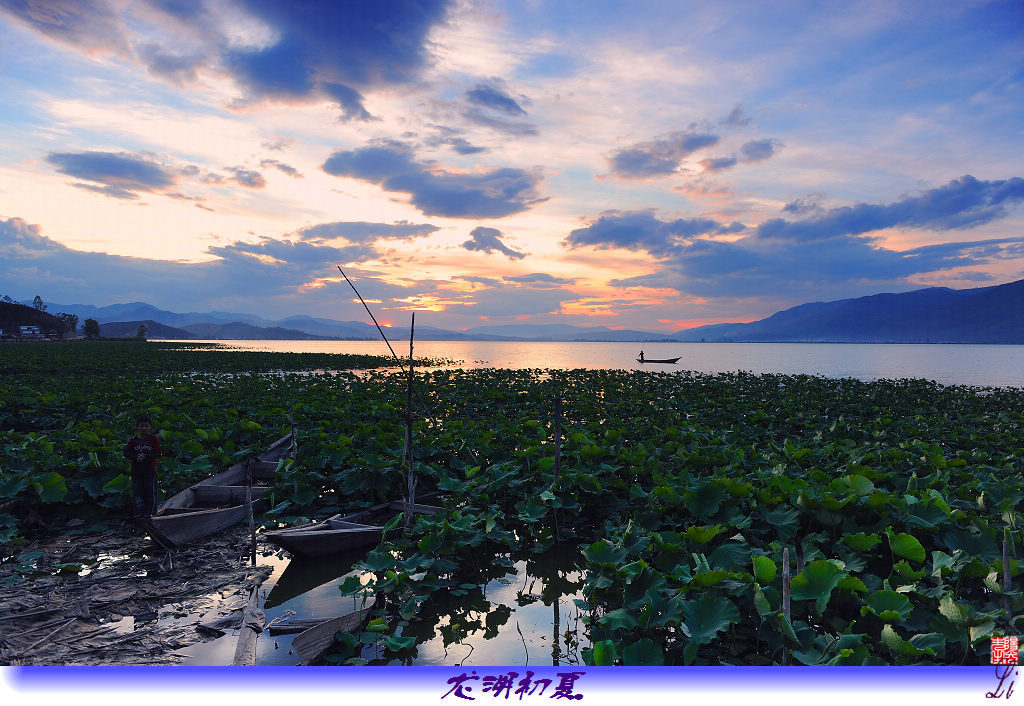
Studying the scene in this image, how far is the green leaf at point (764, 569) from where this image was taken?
429 centimetres

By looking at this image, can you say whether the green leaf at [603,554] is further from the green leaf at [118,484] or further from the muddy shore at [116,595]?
the green leaf at [118,484]

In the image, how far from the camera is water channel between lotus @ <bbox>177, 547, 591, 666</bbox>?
185 inches

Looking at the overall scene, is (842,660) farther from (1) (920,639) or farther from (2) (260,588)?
(2) (260,588)

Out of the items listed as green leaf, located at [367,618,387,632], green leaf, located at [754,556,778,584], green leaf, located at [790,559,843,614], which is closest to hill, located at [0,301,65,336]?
green leaf, located at [367,618,387,632]

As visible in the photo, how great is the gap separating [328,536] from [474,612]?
216 cm

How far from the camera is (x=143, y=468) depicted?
700cm

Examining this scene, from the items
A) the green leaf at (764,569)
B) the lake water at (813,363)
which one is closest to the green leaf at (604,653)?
the green leaf at (764,569)

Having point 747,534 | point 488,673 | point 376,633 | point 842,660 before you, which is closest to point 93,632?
point 376,633

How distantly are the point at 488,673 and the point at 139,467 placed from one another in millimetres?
6400

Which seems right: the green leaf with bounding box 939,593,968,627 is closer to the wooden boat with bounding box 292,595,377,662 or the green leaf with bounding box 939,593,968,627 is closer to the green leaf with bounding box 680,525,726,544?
the green leaf with bounding box 680,525,726,544

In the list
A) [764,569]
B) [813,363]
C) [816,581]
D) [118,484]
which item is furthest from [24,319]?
[813,363]

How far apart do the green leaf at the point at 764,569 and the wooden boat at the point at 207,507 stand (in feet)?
22.2
